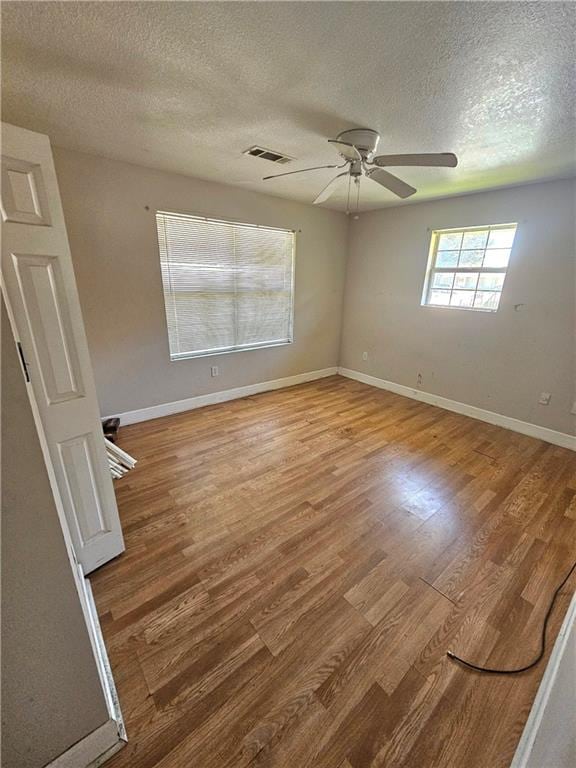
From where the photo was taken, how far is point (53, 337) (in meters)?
1.29

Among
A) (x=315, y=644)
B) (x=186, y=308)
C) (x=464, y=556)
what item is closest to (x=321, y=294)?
(x=186, y=308)

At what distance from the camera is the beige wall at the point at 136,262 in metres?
2.59

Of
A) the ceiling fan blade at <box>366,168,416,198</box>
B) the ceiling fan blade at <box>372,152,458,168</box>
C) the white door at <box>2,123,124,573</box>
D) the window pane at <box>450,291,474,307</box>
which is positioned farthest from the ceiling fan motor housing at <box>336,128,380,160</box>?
the window pane at <box>450,291,474,307</box>

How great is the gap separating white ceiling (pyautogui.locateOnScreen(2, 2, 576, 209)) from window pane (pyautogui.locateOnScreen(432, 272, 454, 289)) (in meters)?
1.34

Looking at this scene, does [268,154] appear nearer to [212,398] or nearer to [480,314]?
[212,398]

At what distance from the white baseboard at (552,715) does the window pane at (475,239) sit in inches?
131

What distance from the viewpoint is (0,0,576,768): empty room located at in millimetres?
1010

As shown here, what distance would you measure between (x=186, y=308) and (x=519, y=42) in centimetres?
297

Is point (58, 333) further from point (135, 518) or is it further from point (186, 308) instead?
point (186, 308)

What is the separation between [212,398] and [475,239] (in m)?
3.55

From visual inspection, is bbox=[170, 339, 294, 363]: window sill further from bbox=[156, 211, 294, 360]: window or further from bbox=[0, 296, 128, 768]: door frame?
bbox=[0, 296, 128, 768]: door frame

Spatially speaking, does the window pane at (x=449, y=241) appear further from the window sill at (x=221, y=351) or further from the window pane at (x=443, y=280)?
the window sill at (x=221, y=351)

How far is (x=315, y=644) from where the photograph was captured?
1314 mm

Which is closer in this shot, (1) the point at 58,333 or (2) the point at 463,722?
(2) the point at 463,722
